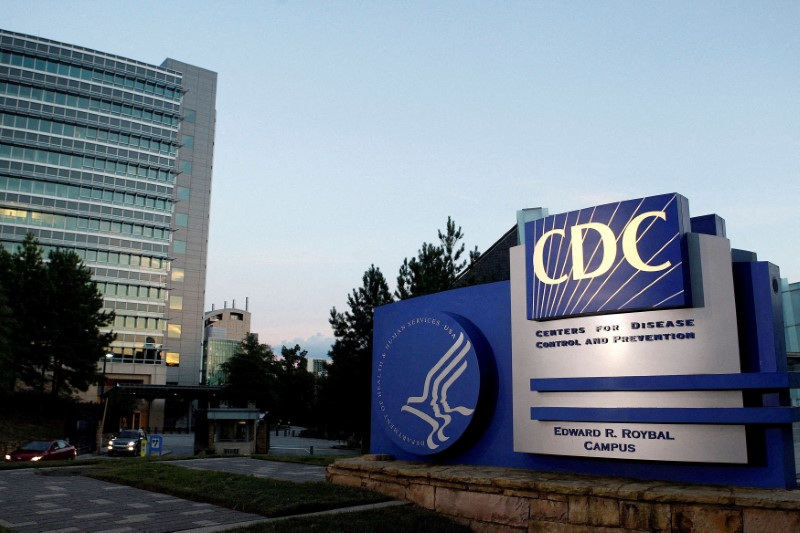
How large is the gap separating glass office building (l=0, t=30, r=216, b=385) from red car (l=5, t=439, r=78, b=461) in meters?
58.1

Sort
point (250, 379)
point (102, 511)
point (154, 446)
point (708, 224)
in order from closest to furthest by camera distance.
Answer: point (708, 224), point (102, 511), point (154, 446), point (250, 379)

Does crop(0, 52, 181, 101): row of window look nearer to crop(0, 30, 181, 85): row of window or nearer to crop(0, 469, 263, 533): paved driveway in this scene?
crop(0, 30, 181, 85): row of window

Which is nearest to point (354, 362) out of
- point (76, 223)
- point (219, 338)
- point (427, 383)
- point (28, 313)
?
point (427, 383)

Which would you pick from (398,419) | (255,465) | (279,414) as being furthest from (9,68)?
(398,419)

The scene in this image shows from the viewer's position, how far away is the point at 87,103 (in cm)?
8575

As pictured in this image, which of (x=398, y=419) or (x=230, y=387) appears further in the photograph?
(x=230, y=387)

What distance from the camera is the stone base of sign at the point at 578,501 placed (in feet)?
25.6

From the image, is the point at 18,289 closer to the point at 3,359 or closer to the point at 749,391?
the point at 3,359

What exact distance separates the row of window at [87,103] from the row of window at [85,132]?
2780 mm

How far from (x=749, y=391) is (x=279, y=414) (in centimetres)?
9313

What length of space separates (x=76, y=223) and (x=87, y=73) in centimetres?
2123

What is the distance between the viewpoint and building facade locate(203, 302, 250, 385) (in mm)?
172625

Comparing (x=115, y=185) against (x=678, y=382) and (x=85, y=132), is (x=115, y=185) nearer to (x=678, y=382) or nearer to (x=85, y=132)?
(x=85, y=132)

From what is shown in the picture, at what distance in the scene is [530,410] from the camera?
1087cm
